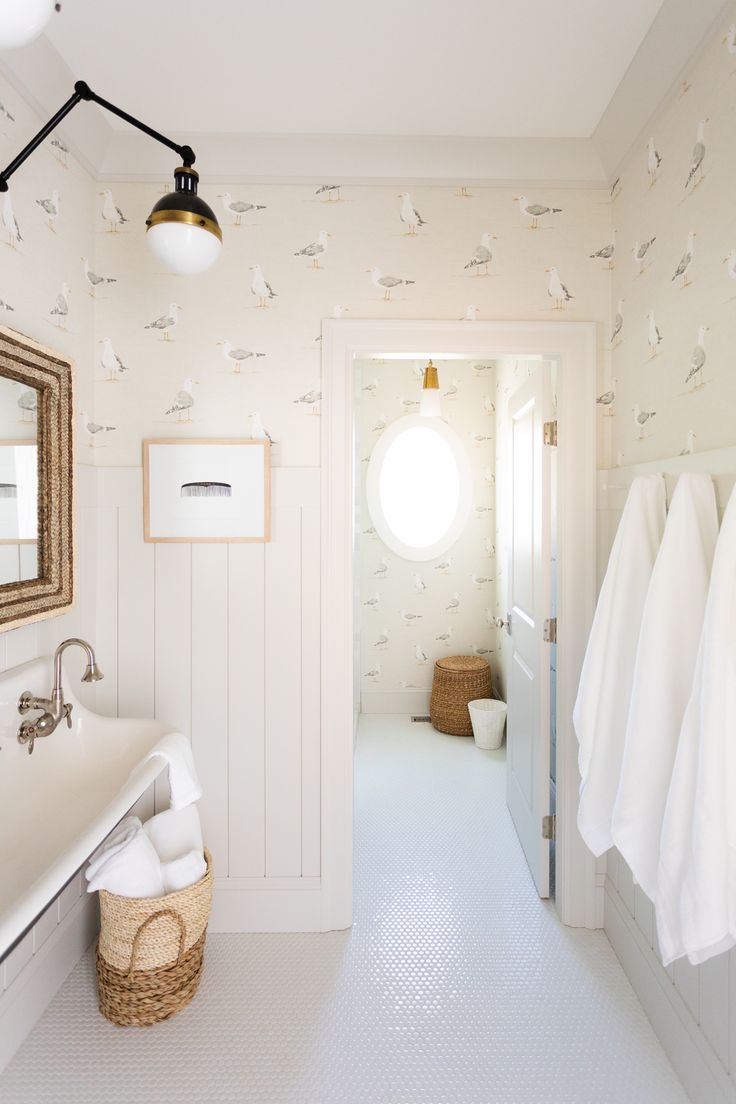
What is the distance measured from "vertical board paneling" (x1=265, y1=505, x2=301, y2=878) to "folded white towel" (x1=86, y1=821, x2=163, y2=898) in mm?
465

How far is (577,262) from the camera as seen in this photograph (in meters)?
2.05

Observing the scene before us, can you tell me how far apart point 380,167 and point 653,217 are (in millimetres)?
857

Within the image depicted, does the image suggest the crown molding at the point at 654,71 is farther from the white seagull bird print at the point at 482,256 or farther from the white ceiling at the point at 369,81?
the white seagull bird print at the point at 482,256

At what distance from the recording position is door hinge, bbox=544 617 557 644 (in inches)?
86.4

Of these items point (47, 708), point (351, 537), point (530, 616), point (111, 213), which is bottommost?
point (47, 708)

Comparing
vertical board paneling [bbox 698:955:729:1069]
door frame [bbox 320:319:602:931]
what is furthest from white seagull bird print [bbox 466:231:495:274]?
vertical board paneling [bbox 698:955:729:1069]

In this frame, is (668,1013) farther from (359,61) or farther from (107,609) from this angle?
(359,61)

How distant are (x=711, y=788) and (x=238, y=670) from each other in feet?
4.70

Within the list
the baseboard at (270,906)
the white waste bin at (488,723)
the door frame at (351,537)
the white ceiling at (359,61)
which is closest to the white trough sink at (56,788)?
the door frame at (351,537)

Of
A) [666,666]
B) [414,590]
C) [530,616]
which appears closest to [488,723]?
[414,590]

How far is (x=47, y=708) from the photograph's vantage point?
5.01 feet

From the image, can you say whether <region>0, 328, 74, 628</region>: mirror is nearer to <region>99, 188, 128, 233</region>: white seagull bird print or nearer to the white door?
<region>99, 188, 128, 233</region>: white seagull bird print

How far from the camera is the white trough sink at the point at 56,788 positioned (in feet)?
3.50

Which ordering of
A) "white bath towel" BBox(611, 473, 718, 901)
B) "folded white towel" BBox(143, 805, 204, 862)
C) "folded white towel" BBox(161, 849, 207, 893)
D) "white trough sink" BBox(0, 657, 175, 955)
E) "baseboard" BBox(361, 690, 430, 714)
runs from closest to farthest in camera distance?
"white trough sink" BBox(0, 657, 175, 955) < "white bath towel" BBox(611, 473, 718, 901) < "folded white towel" BBox(161, 849, 207, 893) < "folded white towel" BBox(143, 805, 204, 862) < "baseboard" BBox(361, 690, 430, 714)
